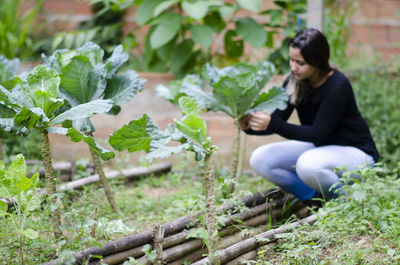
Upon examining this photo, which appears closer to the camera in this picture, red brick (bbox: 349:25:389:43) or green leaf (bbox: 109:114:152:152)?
green leaf (bbox: 109:114:152:152)

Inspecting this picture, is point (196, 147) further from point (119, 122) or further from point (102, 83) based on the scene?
point (119, 122)

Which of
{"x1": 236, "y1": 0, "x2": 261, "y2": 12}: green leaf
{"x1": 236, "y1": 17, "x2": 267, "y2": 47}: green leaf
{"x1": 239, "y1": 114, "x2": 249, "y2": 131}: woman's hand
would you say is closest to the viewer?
{"x1": 239, "y1": 114, "x2": 249, "y2": 131}: woman's hand

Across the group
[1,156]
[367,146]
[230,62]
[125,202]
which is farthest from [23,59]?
[367,146]

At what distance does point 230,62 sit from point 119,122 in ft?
4.10

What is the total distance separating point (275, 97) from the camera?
3.03 metres

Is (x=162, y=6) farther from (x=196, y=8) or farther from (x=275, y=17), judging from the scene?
(x=275, y=17)

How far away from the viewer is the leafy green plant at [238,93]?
9.42 feet

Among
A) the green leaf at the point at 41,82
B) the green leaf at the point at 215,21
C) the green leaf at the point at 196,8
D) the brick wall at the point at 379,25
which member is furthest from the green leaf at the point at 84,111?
the brick wall at the point at 379,25

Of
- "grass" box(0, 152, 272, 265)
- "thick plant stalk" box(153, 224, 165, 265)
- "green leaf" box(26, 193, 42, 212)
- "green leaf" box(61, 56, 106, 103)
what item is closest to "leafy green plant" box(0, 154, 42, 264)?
"green leaf" box(26, 193, 42, 212)

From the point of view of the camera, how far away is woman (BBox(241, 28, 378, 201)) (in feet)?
9.86

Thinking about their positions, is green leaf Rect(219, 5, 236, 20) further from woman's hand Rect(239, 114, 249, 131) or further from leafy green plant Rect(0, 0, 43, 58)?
leafy green plant Rect(0, 0, 43, 58)

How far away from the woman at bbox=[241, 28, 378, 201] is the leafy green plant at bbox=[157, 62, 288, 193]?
0.08 meters

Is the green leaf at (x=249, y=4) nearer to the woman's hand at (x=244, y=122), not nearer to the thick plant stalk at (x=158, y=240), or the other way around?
the woman's hand at (x=244, y=122)

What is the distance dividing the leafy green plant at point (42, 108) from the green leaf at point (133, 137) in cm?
14
